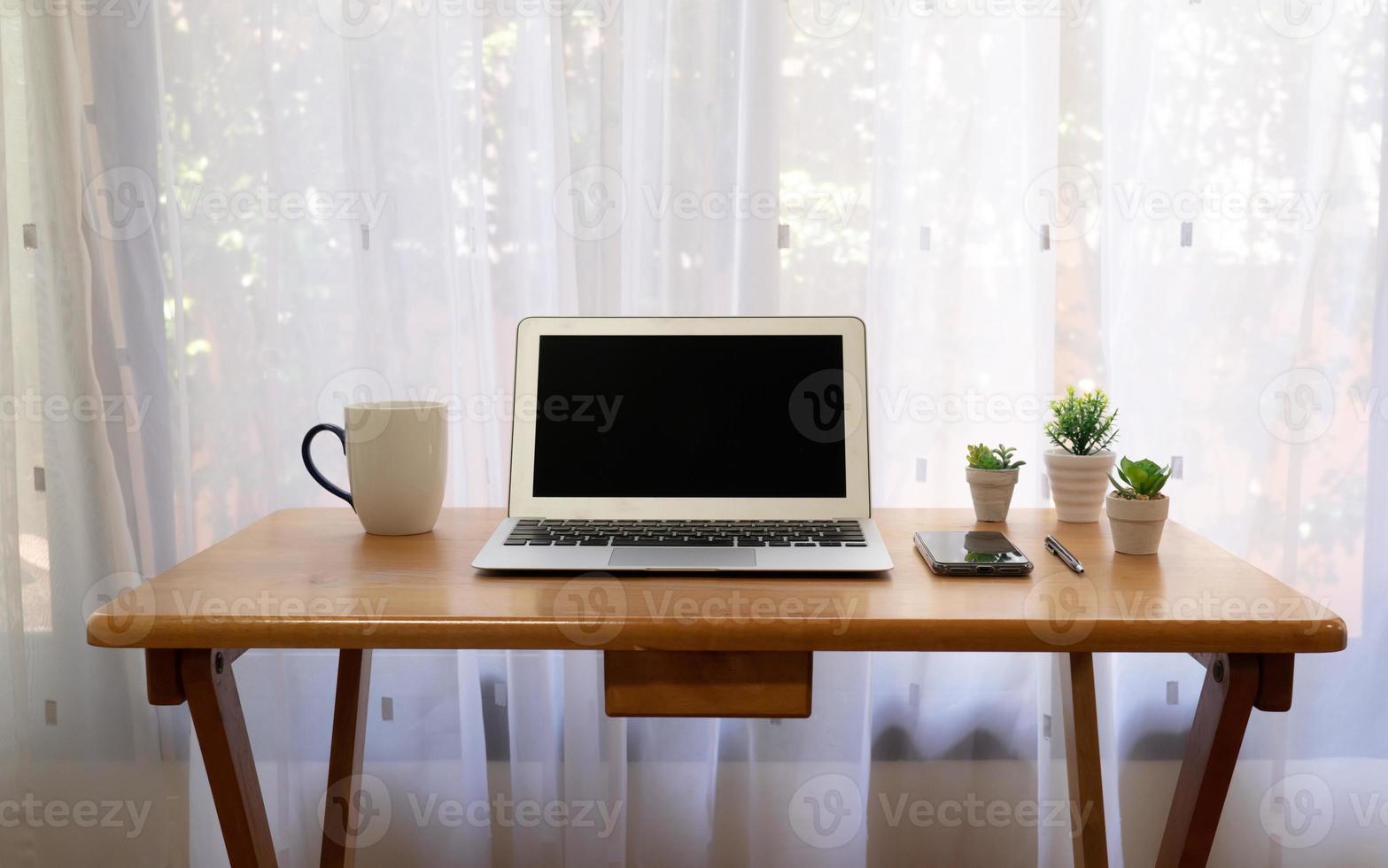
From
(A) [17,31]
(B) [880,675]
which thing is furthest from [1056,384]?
(A) [17,31]

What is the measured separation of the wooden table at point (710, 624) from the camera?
79 cm

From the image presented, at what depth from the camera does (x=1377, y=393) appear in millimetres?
1424

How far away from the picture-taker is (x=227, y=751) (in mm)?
926

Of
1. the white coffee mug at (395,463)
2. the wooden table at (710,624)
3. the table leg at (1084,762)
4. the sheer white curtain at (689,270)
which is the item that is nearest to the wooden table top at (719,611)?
the wooden table at (710,624)

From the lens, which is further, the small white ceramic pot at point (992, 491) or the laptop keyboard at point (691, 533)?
the small white ceramic pot at point (992, 491)

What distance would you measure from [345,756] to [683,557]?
55 centimetres

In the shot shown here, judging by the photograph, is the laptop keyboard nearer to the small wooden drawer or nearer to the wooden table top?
the wooden table top

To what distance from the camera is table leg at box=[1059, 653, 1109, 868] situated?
3.77ft

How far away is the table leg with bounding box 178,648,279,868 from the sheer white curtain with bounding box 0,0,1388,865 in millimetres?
475

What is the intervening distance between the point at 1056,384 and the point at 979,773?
574 mm

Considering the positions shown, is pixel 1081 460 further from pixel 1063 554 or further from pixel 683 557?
pixel 683 557

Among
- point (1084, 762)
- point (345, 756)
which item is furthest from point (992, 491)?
point (345, 756)

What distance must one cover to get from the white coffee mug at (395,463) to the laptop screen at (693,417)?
11cm

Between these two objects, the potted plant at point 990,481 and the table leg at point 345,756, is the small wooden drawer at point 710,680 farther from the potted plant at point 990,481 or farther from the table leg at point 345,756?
the table leg at point 345,756
